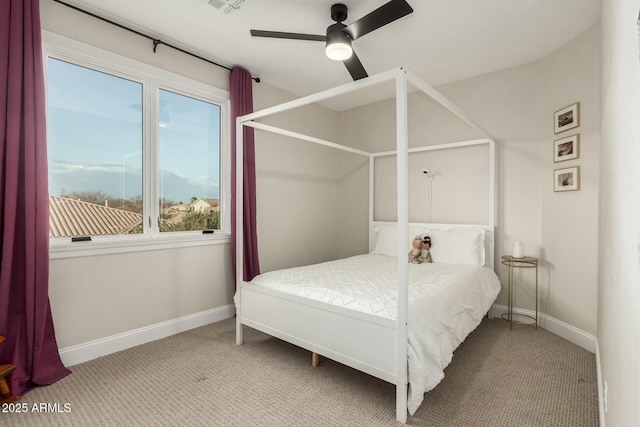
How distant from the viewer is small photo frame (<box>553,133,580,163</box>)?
2758 mm

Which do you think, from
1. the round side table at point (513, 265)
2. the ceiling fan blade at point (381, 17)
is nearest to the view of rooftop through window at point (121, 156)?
the ceiling fan blade at point (381, 17)

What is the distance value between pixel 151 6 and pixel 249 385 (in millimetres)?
2804

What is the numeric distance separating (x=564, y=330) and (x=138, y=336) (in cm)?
377

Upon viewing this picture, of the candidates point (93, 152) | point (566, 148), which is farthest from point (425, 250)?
point (93, 152)

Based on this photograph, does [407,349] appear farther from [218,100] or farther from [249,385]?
[218,100]

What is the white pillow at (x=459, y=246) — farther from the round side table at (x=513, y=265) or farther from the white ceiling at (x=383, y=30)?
the white ceiling at (x=383, y=30)

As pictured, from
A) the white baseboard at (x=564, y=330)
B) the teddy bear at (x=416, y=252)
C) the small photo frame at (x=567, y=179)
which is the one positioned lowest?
the white baseboard at (x=564, y=330)

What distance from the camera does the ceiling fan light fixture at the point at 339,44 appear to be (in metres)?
2.08

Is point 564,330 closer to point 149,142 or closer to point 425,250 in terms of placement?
point 425,250

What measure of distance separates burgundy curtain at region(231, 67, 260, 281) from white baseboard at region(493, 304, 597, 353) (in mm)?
2743

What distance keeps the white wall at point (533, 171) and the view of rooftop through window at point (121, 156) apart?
2491 millimetres

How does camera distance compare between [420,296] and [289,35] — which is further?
[289,35]

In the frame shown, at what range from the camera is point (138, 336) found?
2.72 m

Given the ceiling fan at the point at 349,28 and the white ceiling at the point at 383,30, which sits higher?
the white ceiling at the point at 383,30
